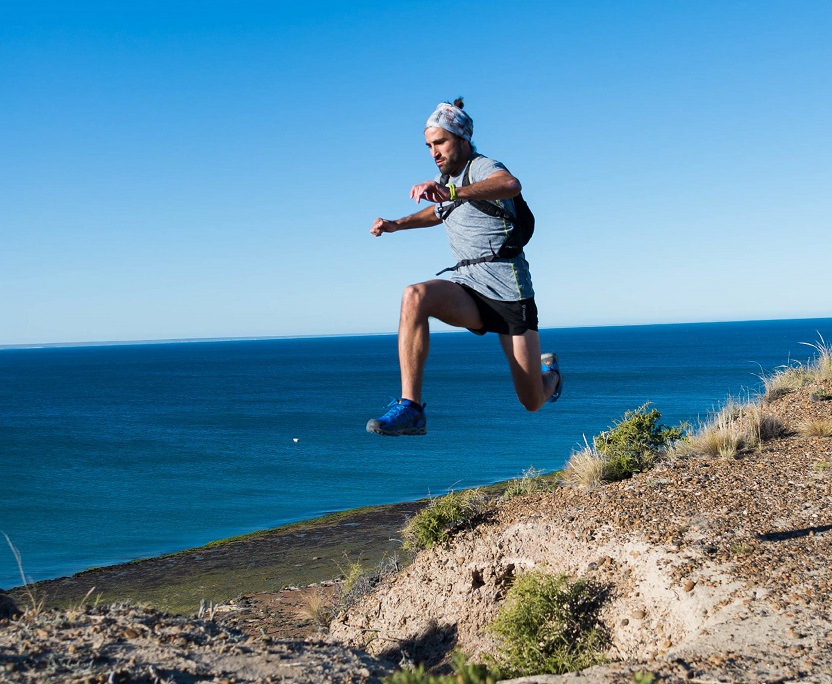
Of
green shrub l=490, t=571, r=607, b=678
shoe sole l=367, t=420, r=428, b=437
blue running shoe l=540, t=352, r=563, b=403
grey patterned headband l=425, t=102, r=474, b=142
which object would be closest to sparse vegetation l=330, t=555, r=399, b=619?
green shrub l=490, t=571, r=607, b=678

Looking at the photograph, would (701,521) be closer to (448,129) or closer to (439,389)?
(448,129)

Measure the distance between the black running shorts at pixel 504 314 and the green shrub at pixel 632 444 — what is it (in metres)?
5.68

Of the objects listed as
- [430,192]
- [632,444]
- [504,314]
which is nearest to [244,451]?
[632,444]

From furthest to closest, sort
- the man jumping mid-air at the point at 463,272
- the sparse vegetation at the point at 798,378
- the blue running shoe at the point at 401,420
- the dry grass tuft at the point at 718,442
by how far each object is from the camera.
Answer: the sparse vegetation at the point at 798,378, the dry grass tuft at the point at 718,442, the man jumping mid-air at the point at 463,272, the blue running shoe at the point at 401,420

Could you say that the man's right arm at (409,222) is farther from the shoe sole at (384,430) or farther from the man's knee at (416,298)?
the shoe sole at (384,430)

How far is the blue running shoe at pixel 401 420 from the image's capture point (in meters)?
4.91

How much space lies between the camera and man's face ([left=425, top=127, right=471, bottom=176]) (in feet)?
18.0

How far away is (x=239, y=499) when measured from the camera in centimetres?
3162

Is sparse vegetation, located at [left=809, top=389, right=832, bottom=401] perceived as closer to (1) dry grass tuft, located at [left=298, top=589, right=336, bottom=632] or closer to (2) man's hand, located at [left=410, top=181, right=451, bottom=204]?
(1) dry grass tuft, located at [left=298, top=589, right=336, bottom=632]

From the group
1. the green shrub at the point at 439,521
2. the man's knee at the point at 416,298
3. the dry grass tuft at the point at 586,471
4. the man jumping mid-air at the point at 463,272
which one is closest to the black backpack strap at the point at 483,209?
the man jumping mid-air at the point at 463,272

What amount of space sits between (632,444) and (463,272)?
6.62 meters

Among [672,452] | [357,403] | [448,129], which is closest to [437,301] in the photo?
[448,129]

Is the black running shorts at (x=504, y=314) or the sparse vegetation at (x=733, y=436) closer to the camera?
the black running shorts at (x=504, y=314)

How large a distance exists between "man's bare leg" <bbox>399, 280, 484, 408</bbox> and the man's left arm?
609 mm
